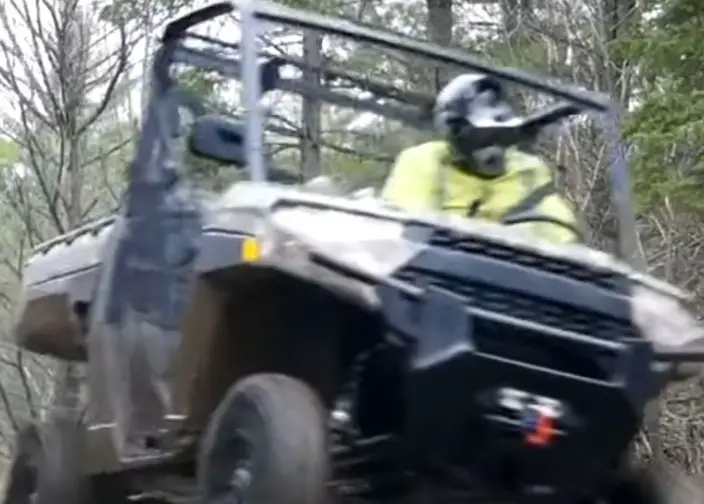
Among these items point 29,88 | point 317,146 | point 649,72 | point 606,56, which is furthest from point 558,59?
point 317,146

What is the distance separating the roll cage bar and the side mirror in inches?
11.3

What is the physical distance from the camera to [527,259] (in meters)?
6.19

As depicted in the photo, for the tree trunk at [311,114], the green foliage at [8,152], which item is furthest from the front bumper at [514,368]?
the green foliage at [8,152]

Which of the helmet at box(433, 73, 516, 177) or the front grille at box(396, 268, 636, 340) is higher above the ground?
the helmet at box(433, 73, 516, 177)

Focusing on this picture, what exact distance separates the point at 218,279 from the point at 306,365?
46 centimetres

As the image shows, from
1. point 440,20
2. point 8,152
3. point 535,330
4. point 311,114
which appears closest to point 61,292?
point 311,114

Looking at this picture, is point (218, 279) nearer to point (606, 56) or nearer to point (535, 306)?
point (535, 306)

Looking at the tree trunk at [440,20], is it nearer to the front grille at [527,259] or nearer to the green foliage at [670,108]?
the green foliage at [670,108]

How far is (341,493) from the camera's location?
604cm

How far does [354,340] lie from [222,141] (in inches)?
36.4

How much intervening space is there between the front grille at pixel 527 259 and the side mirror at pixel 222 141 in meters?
0.98

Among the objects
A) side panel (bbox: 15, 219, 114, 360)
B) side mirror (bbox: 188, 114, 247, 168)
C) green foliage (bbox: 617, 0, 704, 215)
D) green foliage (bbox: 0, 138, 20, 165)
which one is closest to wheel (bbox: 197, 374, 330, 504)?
side mirror (bbox: 188, 114, 247, 168)

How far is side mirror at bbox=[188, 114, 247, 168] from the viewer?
21.8 feet

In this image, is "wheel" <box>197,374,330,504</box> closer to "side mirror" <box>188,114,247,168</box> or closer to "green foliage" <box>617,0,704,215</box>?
"side mirror" <box>188,114,247,168</box>
